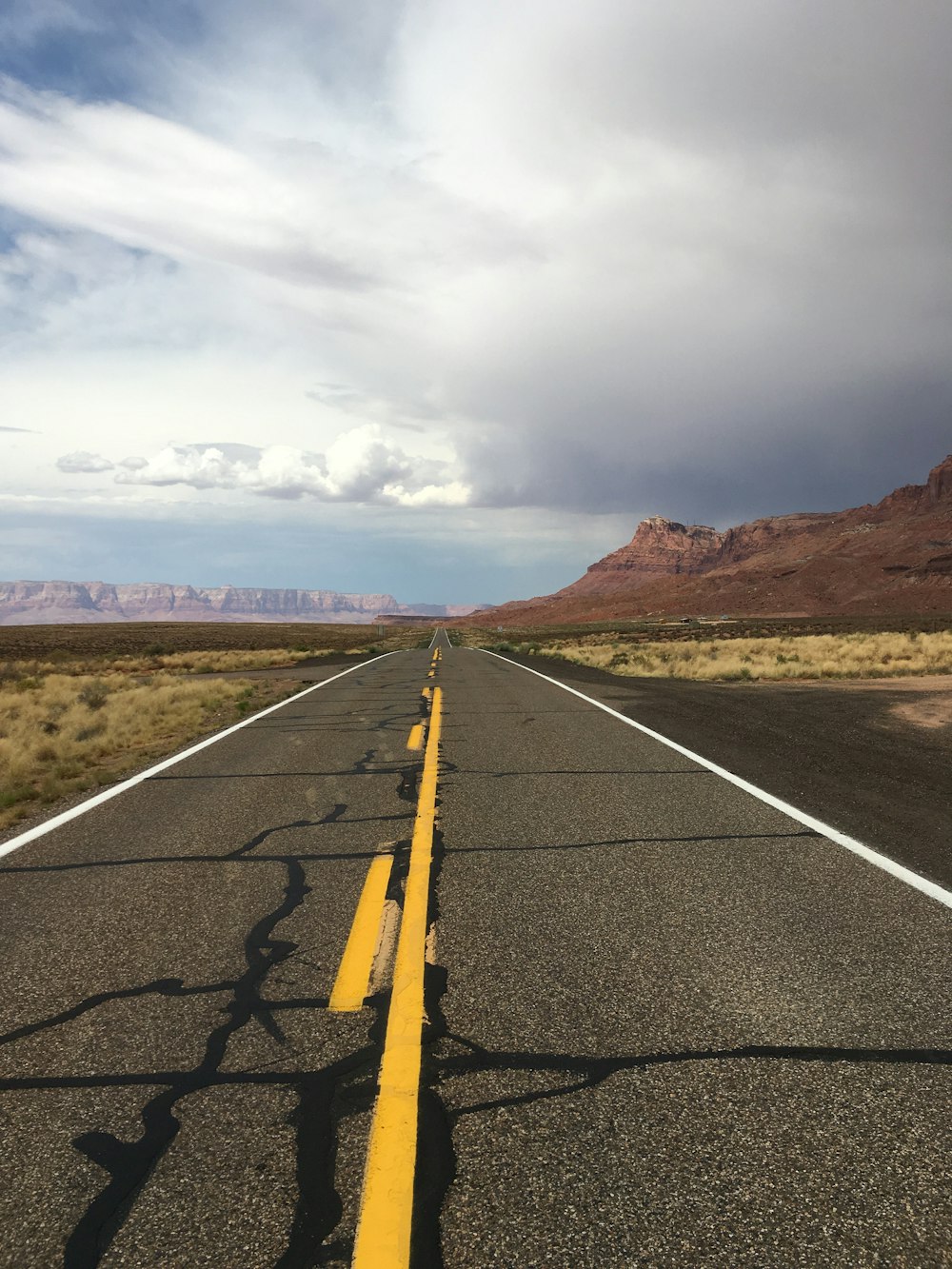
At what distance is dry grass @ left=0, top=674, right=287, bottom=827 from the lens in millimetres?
8906

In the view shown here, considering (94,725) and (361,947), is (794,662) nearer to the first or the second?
(94,725)

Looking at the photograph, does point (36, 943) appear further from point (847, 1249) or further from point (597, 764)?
point (597, 764)

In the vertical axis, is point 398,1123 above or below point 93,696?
above

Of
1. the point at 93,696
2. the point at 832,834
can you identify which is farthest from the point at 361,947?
the point at 93,696

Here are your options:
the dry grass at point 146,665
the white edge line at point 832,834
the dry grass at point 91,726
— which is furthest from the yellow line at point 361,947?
the dry grass at point 146,665

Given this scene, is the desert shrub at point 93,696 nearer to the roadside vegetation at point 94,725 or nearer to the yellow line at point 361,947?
the roadside vegetation at point 94,725

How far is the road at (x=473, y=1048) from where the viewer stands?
2.16m

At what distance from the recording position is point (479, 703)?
14.9m

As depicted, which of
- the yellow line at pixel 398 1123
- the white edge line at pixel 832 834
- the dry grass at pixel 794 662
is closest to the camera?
the yellow line at pixel 398 1123

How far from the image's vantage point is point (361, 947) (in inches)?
157

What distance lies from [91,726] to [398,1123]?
12.2 meters

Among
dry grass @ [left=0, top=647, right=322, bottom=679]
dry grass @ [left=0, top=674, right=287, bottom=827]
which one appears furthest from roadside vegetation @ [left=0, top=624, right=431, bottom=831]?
dry grass @ [left=0, top=647, right=322, bottom=679]

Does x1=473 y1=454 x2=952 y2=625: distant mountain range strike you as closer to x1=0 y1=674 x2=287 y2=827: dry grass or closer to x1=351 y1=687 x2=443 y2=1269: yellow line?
x1=0 y1=674 x2=287 y2=827: dry grass

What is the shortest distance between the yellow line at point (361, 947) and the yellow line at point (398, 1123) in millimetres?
151
